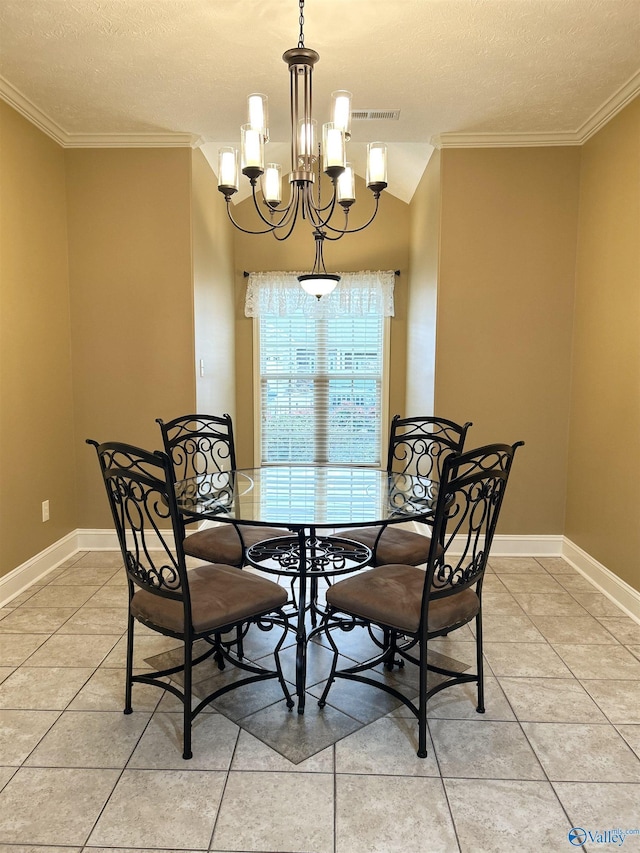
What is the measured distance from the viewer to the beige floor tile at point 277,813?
1520 mm

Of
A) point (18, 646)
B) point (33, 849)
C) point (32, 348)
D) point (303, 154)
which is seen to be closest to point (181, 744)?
point (33, 849)

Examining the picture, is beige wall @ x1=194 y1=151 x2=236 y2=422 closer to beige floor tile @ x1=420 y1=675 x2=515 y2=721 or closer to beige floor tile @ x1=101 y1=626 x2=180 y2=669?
beige floor tile @ x1=101 y1=626 x2=180 y2=669

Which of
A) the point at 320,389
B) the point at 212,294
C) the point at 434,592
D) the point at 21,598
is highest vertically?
the point at 212,294

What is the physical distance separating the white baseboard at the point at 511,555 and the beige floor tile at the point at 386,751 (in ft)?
5.23

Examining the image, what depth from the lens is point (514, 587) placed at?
10.9 feet

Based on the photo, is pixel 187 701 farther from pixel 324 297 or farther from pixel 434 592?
pixel 324 297

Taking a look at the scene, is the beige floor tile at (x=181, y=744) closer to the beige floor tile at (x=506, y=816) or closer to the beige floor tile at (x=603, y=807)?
the beige floor tile at (x=506, y=816)

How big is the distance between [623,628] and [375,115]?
3.08 metres

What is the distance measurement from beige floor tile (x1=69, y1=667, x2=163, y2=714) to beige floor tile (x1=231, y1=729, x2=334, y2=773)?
0.45 meters

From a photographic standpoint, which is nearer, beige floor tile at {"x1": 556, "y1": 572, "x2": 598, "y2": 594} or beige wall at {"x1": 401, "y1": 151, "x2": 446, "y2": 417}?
beige floor tile at {"x1": 556, "y1": 572, "x2": 598, "y2": 594}

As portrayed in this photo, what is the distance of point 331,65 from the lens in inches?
110

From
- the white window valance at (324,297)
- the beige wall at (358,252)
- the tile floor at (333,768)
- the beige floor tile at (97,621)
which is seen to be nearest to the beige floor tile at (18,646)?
the tile floor at (333,768)

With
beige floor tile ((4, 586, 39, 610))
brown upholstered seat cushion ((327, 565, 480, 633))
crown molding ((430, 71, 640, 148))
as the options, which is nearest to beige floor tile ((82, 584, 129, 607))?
beige floor tile ((4, 586, 39, 610))

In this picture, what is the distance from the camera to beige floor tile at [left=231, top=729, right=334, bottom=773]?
5.89 feet
